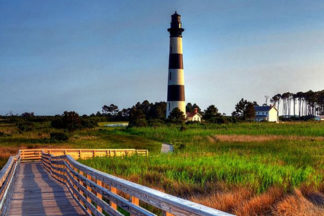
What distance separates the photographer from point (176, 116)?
63531mm

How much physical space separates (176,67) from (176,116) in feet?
26.9

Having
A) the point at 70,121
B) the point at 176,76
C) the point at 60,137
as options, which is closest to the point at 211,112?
the point at 176,76

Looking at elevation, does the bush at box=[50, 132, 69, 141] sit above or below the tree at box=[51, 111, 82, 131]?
below

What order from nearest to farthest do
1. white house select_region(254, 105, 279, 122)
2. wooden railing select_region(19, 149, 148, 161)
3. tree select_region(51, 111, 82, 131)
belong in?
1. wooden railing select_region(19, 149, 148, 161)
2. tree select_region(51, 111, 82, 131)
3. white house select_region(254, 105, 279, 122)

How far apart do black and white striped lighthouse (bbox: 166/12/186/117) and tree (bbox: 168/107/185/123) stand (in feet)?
2.26

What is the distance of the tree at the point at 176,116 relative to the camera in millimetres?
62109

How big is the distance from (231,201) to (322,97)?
162 m

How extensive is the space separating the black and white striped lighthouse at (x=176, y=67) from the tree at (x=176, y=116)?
0.69 meters

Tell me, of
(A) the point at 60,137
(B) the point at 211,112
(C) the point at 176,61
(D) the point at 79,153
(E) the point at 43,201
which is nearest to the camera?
(E) the point at 43,201

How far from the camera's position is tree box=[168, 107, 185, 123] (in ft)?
204

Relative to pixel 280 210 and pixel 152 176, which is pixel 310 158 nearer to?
pixel 152 176

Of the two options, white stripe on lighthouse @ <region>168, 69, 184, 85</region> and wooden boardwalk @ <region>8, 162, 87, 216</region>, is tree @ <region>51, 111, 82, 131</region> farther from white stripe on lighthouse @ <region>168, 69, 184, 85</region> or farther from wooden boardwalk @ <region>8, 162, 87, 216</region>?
wooden boardwalk @ <region>8, 162, 87, 216</region>

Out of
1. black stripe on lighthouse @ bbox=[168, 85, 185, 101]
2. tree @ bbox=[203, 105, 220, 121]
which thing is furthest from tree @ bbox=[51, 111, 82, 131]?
tree @ bbox=[203, 105, 220, 121]

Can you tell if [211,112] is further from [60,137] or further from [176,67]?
[60,137]
